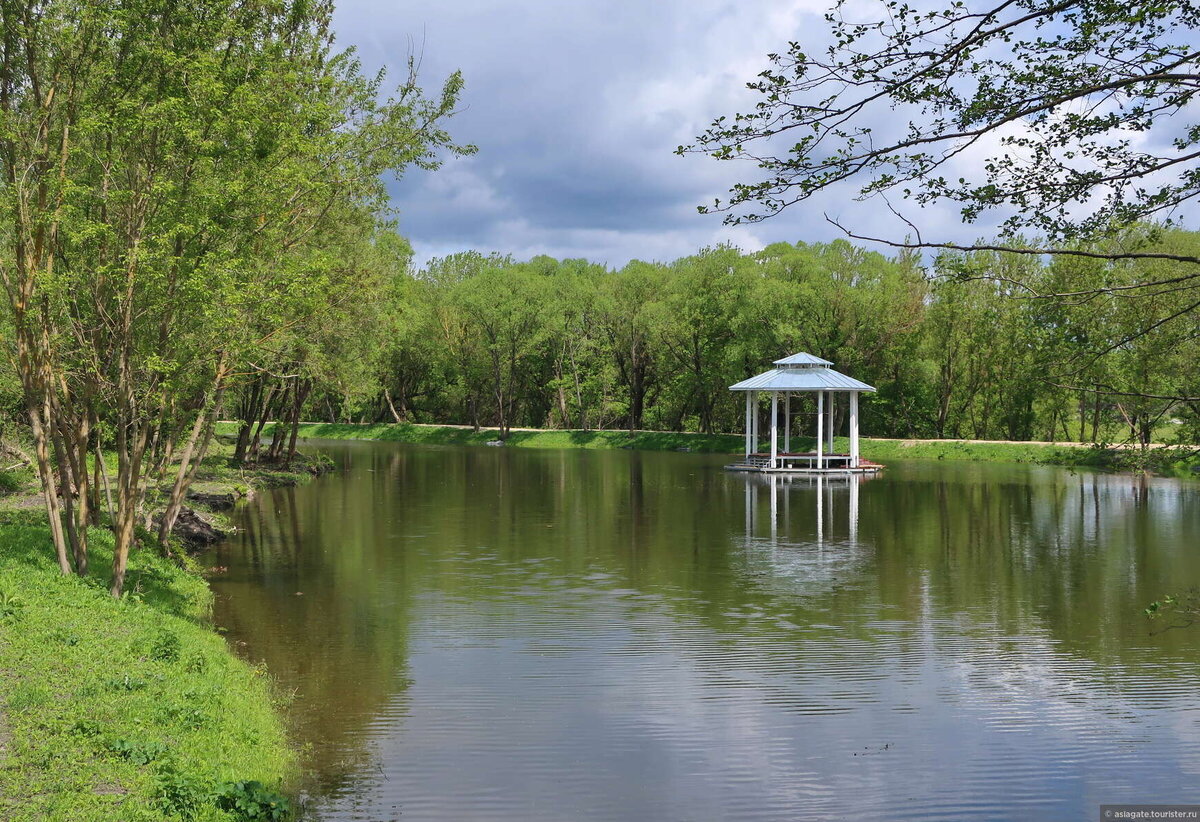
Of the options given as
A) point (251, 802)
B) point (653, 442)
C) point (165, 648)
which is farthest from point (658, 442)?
point (251, 802)

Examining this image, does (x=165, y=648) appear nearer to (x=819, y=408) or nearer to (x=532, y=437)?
(x=819, y=408)

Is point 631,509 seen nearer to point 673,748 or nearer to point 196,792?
point 673,748

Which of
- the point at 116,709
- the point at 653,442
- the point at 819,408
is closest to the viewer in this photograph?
the point at 116,709

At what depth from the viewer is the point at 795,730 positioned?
9711 millimetres

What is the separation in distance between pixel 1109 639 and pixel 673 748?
757 centimetres

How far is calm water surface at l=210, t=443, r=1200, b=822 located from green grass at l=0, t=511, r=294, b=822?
0.70 m

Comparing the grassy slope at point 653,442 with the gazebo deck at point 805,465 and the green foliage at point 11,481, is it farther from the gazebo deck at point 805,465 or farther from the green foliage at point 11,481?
the green foliage at point 11,481

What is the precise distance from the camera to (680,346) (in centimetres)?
6538

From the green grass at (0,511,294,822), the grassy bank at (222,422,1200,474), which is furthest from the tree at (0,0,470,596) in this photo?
the grassy bank at (222,422,1200,474)

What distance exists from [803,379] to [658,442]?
59.2 feet

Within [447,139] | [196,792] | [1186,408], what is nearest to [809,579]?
[447,139]

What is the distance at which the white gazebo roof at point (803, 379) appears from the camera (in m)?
43.4

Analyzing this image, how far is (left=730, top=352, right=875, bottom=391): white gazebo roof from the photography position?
43.4 m

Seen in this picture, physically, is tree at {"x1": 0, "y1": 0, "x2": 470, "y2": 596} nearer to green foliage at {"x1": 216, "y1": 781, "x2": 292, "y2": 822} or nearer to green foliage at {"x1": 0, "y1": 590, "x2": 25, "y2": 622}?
green foliage at {"x1": 0, "y1": 590, "x2": 25, "y2": 622}
